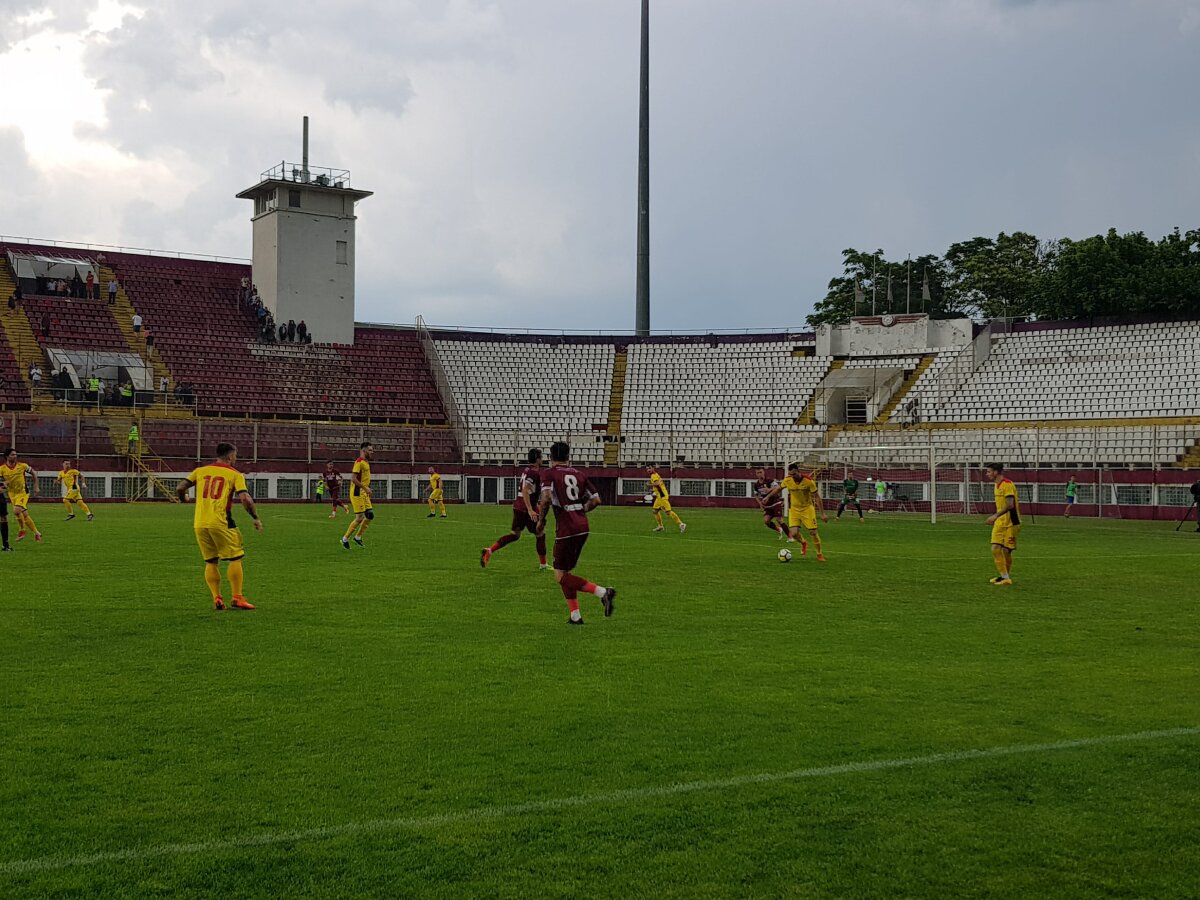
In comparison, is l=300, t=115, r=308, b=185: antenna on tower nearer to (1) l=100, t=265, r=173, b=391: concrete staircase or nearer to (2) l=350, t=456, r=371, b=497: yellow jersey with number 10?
(1) l=100, t=265, r=173, b=391: concrete staircase

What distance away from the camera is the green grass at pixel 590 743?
18.4 ft

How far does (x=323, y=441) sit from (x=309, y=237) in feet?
54.3

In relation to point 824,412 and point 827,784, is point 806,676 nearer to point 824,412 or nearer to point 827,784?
point 827,784

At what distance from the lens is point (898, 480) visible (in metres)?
51.7

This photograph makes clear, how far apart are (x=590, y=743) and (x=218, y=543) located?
7.95 meters

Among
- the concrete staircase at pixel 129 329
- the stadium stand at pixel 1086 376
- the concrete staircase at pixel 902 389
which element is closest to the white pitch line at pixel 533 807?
the stadium stand at pixel 1086 376

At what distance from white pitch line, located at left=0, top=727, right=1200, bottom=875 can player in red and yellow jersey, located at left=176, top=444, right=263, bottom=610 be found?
877 cm

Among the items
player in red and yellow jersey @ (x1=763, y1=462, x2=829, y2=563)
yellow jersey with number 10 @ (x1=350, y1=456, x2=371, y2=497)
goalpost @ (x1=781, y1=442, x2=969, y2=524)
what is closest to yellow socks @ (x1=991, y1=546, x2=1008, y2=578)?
player in red and yellow jersey @ (x1=763, y1=462, x2=829, y2=563)

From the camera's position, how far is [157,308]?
64000 mm

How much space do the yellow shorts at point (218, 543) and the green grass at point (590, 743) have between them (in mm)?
782

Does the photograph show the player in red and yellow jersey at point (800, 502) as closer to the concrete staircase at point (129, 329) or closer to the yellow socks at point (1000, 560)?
the yellow socks at point (1000, 560)

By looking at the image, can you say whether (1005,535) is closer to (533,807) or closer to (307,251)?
(533,807)

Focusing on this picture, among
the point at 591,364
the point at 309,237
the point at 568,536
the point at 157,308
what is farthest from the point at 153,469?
the point at 568,536

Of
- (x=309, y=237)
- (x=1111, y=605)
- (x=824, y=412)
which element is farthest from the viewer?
(x=309, y=237)
